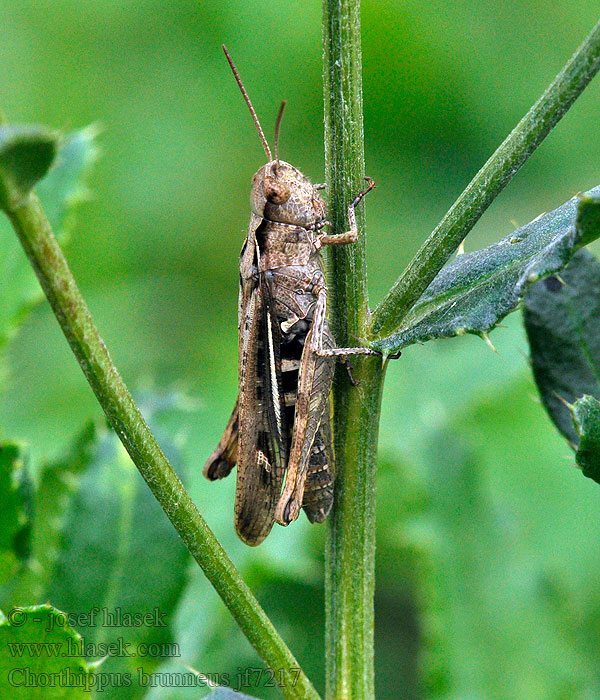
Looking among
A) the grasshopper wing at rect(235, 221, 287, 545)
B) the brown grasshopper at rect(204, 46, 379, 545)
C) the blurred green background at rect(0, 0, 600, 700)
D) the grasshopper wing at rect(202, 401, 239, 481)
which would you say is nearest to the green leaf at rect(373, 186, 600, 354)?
the brown grasshopper at rect(204, 46, 379, 545)

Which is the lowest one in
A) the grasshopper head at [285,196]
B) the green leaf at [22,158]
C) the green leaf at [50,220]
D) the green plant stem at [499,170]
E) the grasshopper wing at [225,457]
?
the grasshopper wing at [225,457]

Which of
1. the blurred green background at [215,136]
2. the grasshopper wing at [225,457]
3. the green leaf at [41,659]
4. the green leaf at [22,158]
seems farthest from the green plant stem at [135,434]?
the blurred green background at [215,136]

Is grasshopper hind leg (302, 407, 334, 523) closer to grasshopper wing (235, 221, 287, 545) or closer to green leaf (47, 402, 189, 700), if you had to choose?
grasshopper wing (235, 221, 287, 545)

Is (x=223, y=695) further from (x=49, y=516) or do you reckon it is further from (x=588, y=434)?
(x=49, y=516)

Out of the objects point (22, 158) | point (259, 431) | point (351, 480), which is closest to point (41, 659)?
point (351, 480)

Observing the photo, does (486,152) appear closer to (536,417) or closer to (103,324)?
(536,417)

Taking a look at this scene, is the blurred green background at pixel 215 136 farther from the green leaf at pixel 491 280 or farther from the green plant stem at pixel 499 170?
the green plant stem at pixel 499 170

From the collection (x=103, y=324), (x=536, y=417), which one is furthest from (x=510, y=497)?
(x=103, y=324)
